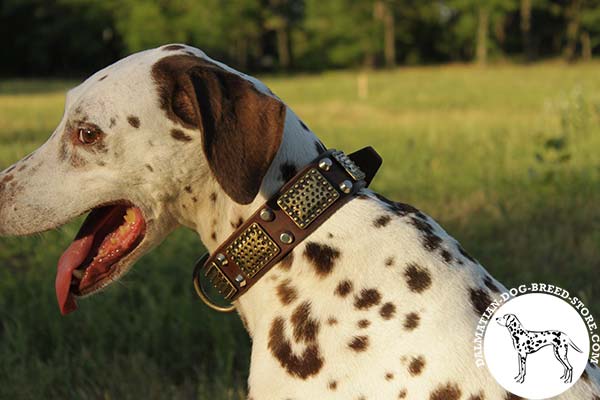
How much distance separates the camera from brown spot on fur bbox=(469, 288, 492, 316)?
2295 mm

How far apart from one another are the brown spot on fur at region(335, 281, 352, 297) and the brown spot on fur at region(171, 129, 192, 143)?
74 cm

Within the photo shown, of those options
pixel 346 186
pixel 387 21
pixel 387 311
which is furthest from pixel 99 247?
pixel 387 21

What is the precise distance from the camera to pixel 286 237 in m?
2.36

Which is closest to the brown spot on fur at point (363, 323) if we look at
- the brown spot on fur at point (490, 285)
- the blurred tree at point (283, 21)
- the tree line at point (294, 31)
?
the brown spot on fur at point (490, 285)

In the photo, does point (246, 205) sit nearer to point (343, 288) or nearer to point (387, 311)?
point (343, 288)

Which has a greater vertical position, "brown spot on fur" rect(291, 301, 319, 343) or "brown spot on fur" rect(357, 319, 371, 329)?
"brown spot on fur" rect(357, 319, 371, 329)

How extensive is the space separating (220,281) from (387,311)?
62 cm

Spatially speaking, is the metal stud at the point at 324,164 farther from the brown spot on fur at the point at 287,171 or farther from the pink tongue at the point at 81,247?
the pink tongue at the point at 81,247

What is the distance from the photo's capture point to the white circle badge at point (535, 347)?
7.14 ft

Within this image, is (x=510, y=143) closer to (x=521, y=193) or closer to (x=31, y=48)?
(x=521, y=193)

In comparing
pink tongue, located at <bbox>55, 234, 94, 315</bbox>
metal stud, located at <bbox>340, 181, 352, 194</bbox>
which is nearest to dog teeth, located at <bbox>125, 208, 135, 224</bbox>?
pink tongue, located at <bbox>55, 234, 94, 315</bbox>

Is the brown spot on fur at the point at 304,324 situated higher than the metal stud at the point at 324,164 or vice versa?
the metal stud at the point at 324,164

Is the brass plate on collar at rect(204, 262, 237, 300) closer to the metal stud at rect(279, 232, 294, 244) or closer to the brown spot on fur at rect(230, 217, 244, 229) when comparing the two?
the brown spot on fur at rect(230, 217, 244, 229)

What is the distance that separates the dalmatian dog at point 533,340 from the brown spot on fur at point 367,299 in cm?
40
